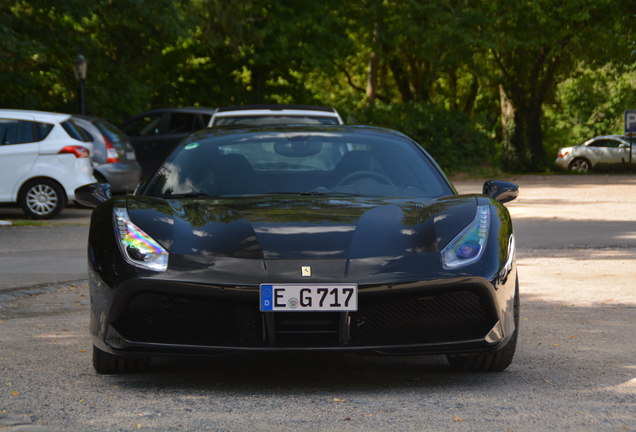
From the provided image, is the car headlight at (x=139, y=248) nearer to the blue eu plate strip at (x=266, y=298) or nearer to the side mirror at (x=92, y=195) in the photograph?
the blue eu plate strip at (x=266, y=298)

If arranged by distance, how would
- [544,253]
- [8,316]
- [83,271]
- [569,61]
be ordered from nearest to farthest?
[8,316]
[83,271]
[544,253]
[569,61]

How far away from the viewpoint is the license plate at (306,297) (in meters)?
5.03

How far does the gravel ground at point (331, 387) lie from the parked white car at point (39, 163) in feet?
33.2

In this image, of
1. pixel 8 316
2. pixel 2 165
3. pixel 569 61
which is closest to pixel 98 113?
pixel 2 165

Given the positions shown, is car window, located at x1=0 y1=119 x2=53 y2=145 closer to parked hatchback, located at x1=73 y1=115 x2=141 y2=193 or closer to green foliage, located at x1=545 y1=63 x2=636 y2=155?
parked hatchback, located at x1=73 y1=115 x2=141 y2=193

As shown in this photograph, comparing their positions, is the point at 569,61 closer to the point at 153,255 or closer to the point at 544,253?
the point at 544,253

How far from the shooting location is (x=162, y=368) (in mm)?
5953

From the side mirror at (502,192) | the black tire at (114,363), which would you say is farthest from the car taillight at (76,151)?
the black tire at (114,363)

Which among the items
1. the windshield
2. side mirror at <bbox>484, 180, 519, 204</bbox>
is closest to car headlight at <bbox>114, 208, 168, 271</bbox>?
the windshield

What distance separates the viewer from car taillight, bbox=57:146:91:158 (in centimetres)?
1834

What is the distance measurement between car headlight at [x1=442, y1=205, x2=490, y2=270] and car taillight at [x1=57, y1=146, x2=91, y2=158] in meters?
13.7

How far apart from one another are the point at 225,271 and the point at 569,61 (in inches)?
1564

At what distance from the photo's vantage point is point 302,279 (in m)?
5.05

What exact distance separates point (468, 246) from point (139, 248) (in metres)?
1.54
